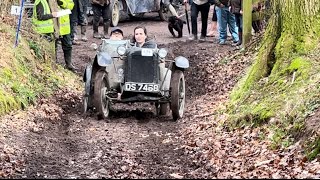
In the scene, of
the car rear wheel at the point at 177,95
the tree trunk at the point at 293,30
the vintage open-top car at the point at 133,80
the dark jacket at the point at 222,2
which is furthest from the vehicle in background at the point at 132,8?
the tree trunk at the point at 293,30

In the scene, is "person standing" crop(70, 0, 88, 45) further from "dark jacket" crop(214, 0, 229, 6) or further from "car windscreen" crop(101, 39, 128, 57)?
"car windscreen" crop(101, 39, 128, 57)

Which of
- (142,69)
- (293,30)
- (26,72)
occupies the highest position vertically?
(293,30)

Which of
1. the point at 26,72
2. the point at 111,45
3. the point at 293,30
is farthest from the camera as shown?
the point at 26,72

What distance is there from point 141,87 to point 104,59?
77 centimetres

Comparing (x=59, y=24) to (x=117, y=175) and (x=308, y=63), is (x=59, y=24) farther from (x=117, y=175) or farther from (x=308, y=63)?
(x=117, y=175)

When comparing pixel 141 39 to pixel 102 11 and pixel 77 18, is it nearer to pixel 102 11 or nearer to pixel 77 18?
pixel 77 18

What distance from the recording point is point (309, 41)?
9.91m

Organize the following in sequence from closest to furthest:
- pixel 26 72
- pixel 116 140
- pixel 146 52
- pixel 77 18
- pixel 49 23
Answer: pixel 116 140
pixel 146 52
pixel 26 72
pixel 49 23
pixel 77 18

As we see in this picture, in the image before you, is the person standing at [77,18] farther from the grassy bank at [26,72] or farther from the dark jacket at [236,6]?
the dark jacket at [236,6]

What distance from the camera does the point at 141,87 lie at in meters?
11.1

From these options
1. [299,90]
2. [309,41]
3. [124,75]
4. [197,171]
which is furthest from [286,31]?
[197,171]

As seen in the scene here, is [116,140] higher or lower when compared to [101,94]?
lower

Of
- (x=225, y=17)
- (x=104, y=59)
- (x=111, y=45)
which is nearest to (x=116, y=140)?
(x=104, y=59)

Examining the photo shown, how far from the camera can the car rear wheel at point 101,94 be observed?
Result: 35.7ft
